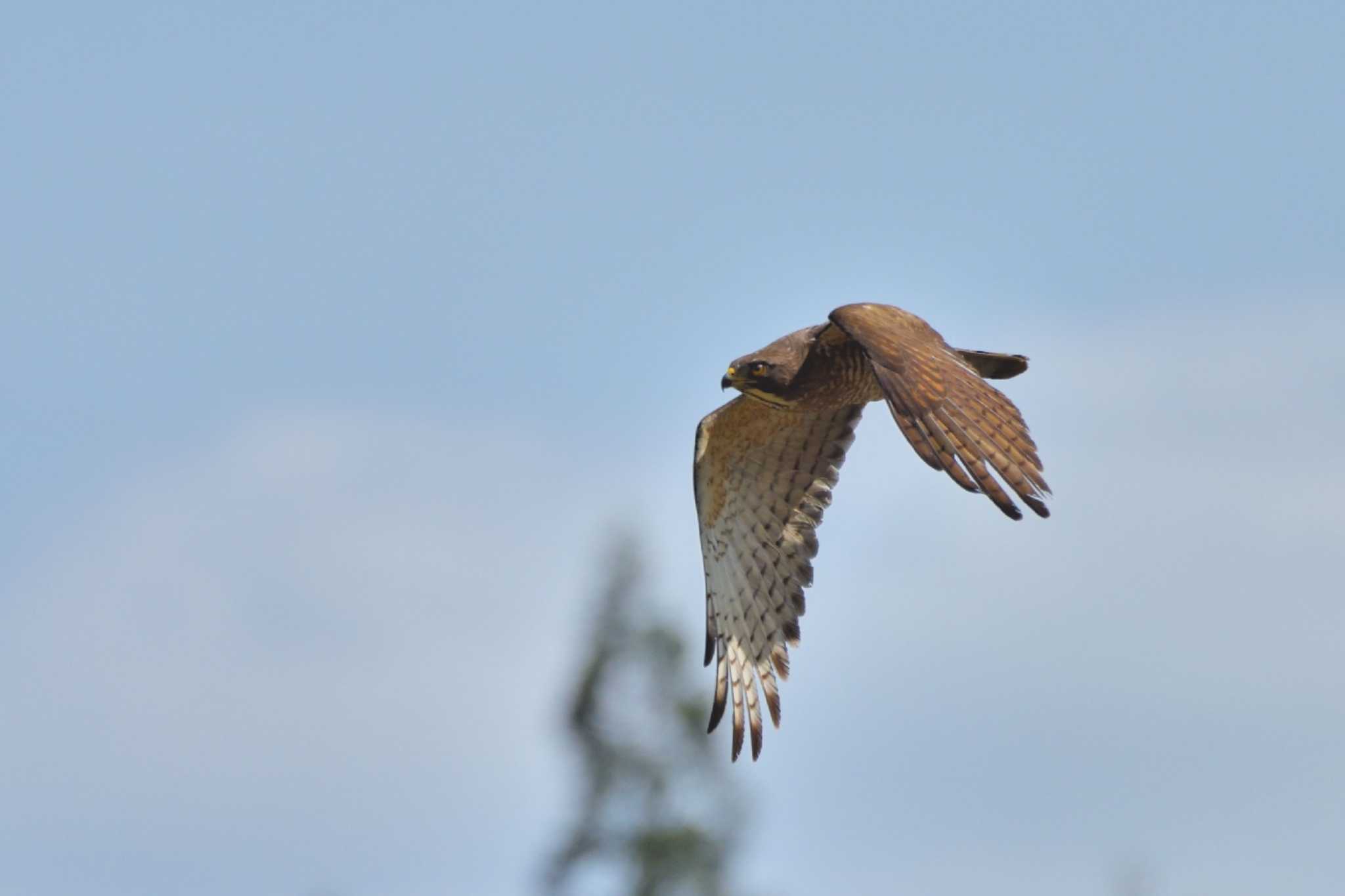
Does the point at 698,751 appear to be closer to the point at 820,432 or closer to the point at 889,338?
the point at 820,432

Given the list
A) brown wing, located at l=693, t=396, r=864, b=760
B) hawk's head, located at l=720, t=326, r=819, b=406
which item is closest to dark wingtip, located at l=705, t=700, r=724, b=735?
brown wing, located at l=693, t=396, r=864, b=760

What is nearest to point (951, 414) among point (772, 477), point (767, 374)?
point (767, 374)

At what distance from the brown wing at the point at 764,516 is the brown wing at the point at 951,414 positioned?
69.5 inches

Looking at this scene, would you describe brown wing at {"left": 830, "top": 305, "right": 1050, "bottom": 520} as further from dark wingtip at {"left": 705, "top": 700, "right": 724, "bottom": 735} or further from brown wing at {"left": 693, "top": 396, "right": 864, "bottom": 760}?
dark wingtip at {"left": 705, "top": 700, "right": 724, "bottom": 735}

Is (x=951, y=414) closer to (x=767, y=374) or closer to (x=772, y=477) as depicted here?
(x=767, y=374)

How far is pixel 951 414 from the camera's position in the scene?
40.0ft

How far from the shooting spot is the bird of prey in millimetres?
14055

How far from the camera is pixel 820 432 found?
15.0 metres

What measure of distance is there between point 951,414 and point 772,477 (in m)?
2.97

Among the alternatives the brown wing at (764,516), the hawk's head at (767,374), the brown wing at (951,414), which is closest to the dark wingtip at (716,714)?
the brown wing at (764,516)

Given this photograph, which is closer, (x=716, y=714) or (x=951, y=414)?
(x=951, y=414)

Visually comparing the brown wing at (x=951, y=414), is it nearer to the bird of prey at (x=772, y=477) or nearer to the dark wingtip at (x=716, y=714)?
the bird of prey at (x=772, y=477)

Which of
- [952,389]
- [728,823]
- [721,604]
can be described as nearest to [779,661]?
[721,604]

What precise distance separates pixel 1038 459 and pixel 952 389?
612 mm
